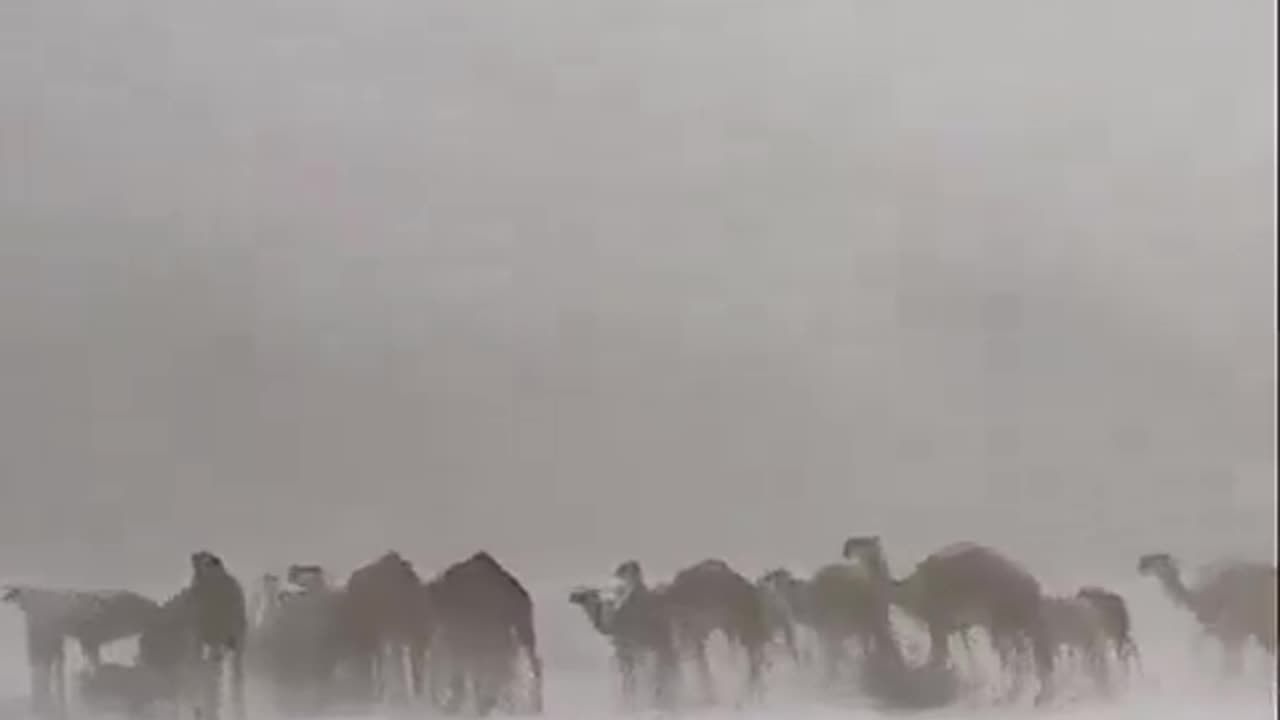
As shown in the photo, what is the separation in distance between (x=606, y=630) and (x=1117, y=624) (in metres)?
0.35

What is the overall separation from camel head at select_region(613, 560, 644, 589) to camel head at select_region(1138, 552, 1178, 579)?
1.16 ft

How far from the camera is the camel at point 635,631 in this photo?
3.11 feet

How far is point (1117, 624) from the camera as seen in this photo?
104 centimetres

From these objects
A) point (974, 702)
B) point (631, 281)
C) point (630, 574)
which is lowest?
point (974, 702)

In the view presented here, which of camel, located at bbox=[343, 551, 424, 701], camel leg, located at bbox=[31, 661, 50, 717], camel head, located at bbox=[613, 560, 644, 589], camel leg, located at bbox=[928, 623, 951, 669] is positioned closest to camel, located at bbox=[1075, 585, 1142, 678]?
camel leg, located at bbox=[928, 623, 951, 669]

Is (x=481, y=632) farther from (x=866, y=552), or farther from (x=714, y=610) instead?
(x=866, y=552)

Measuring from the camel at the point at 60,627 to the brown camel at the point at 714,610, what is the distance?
299 millimetres

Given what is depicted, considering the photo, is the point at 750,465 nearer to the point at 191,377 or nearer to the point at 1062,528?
the point at 1062,528

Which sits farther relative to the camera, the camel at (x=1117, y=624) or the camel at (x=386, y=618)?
the camel at (x=1117, y=624)

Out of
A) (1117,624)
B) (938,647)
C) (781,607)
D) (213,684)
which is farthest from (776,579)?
(213,684)

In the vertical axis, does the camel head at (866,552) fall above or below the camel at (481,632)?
above

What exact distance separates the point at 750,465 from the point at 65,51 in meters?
0.48

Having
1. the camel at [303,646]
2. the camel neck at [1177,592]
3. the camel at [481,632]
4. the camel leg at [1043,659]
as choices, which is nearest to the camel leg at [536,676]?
the camel at [481,632]

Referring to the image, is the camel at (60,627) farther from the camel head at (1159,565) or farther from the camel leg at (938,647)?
the camel head at (1159,565)
